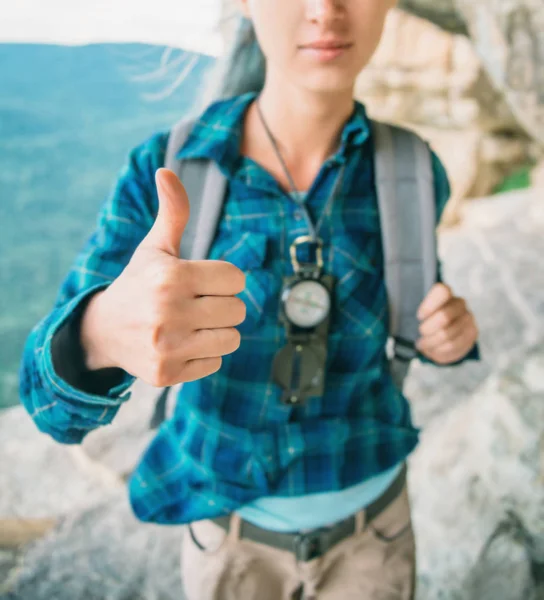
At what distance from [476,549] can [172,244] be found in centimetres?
122

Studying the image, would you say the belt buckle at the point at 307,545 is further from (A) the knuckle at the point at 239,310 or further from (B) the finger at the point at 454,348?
(A) the knuckle at the point at 239,310

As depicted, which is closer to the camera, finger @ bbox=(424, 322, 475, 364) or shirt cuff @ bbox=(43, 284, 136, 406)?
shirt cuff @ bbox=(43, 284, 136, 406)

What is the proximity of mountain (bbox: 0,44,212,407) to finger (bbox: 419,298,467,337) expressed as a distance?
602 millimetres

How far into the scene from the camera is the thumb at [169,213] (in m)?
0.42

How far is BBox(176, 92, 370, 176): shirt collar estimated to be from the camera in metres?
0.68

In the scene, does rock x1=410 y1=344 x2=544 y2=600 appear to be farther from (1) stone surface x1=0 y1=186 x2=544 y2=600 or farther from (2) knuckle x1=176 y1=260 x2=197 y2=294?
(2) knuckle x1=176 y1=260 x2=197 y2=294

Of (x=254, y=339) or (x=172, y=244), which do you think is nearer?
(x=172, y=244)

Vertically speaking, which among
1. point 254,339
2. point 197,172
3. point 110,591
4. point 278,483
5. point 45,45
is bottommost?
point 110,591

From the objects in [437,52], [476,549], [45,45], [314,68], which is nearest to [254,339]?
[314,68]

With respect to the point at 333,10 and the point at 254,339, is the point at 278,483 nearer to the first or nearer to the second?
the point at 254,339

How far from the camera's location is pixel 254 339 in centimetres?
68

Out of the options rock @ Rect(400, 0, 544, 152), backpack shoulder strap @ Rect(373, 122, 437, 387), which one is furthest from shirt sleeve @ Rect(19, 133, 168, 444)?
rock @ Rect(400, 0, 544, 152)

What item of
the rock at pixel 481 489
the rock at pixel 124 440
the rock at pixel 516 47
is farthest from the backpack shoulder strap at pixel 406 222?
the rock at pixel 516 47

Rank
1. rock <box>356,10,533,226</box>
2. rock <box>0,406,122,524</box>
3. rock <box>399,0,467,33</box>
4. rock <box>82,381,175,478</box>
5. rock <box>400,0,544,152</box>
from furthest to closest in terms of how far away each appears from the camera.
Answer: rock <box>356,10,533,226</box>
rock <box>399,0,467,33</box>
rock <box>400,0,544,152</box>
rock <box>82,381,175,478</box>
rock <box>0,406,122,524</box>
